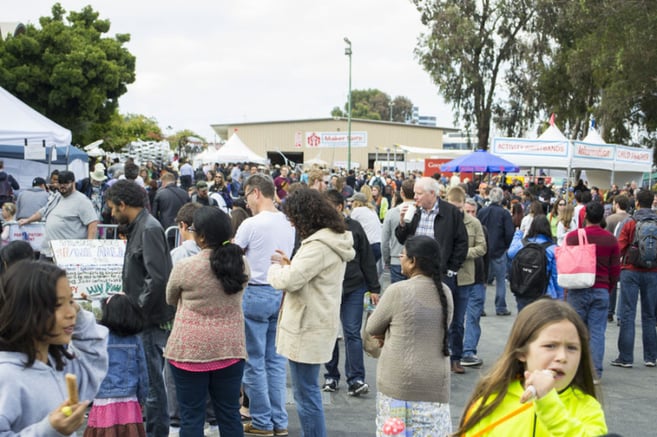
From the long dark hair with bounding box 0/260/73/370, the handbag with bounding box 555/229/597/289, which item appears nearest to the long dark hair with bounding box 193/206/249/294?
the long dark hair with bounding box 0/260/73/370

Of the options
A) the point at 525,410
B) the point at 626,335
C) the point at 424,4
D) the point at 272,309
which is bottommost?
the point at 626,335

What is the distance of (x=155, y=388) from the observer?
17.0 ft

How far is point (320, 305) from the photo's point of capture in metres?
5.13

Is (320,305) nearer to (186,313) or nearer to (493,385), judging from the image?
(186,313)

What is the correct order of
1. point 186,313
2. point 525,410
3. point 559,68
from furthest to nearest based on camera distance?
point 559,68 → point 186,313 → point 525,410

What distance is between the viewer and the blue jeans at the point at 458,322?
7.74 m

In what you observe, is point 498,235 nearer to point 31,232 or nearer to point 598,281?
point 598,281

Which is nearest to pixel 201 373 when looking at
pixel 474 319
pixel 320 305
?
pixel 320 305

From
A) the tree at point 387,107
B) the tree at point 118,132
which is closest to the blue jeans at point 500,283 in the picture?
the tree at point 118,132

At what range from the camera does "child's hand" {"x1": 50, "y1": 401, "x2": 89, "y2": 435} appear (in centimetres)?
224

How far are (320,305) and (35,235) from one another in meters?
5.98

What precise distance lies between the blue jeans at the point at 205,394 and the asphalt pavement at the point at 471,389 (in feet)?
3.71

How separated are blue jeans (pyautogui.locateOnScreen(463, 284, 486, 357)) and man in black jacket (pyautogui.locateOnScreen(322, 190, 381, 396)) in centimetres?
166

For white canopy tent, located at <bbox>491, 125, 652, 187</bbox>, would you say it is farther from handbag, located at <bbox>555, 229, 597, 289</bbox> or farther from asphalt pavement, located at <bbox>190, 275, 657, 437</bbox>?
handbag, located at <bbox>555, 229, 597, 289</bbox>
